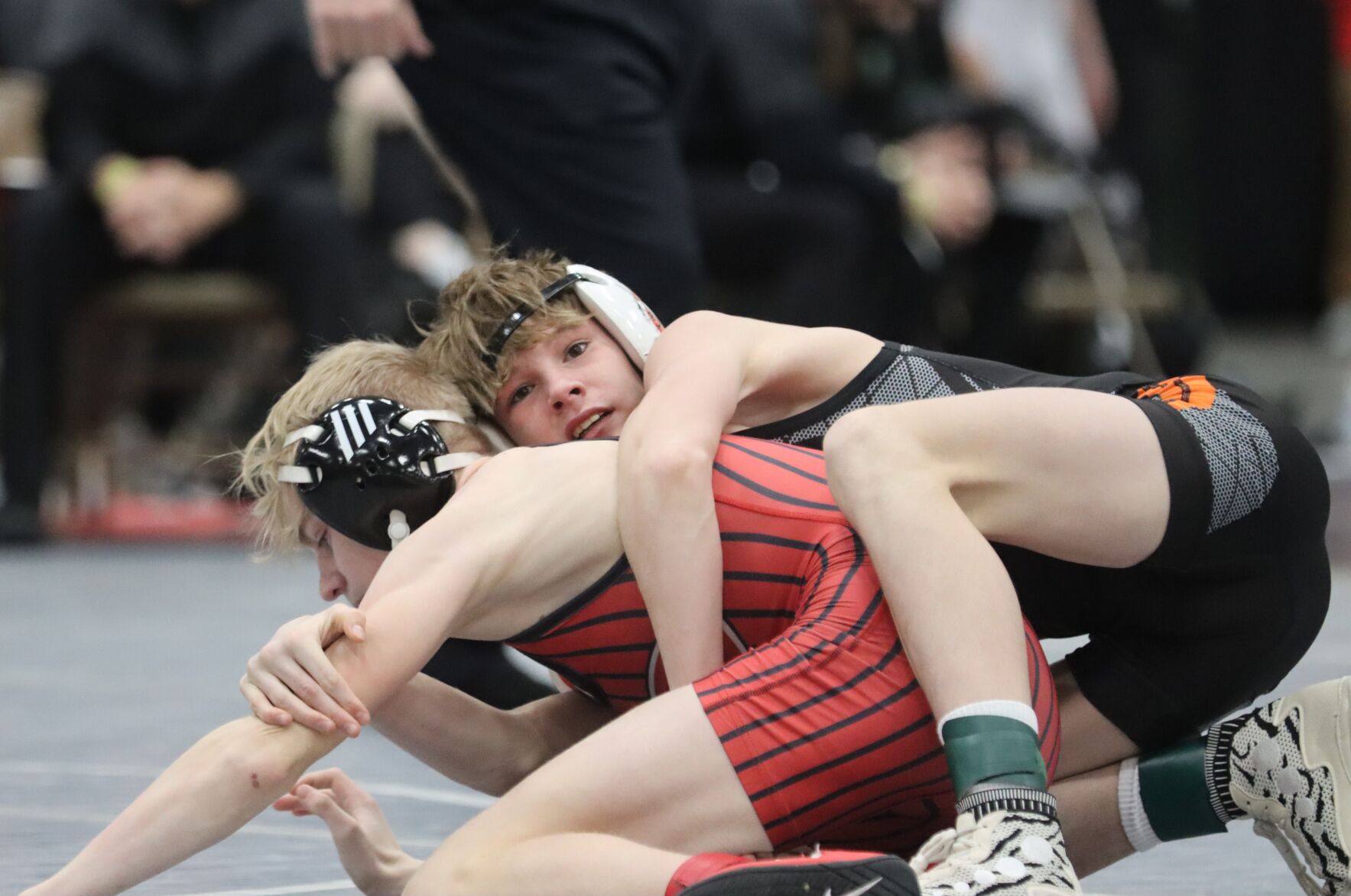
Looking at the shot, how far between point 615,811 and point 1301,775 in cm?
69

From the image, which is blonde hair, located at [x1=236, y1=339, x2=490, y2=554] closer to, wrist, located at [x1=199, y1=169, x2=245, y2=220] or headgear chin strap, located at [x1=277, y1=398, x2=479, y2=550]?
headgear chin strap, located at [x1=277, y1=398, x2=479, y2=550]

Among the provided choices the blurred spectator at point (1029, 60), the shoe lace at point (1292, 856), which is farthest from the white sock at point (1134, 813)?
the blurred spectator at point (1029, 60)

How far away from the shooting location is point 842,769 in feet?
5.83

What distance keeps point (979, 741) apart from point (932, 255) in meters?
4.72

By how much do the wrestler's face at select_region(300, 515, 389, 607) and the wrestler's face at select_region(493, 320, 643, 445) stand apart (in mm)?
253

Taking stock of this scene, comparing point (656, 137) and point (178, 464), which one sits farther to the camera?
point (178, 464)

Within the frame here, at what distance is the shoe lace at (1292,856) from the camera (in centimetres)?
187

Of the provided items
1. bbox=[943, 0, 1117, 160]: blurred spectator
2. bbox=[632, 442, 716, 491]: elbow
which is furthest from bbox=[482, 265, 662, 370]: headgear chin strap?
bbox=[943, 0, 1117, 160]: blurred spectator

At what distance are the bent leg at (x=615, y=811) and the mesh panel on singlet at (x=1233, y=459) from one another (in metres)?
0.57

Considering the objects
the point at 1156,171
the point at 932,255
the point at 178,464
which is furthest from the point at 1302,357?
the point at 178,464

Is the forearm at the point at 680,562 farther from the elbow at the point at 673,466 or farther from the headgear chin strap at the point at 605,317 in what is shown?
the headgear chin strap at the point at 605,317

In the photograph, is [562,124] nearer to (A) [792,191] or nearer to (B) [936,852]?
(B) [936,852]

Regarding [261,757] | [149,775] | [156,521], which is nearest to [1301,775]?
[261,757]

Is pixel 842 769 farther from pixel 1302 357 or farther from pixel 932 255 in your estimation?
pixel 1302 357
